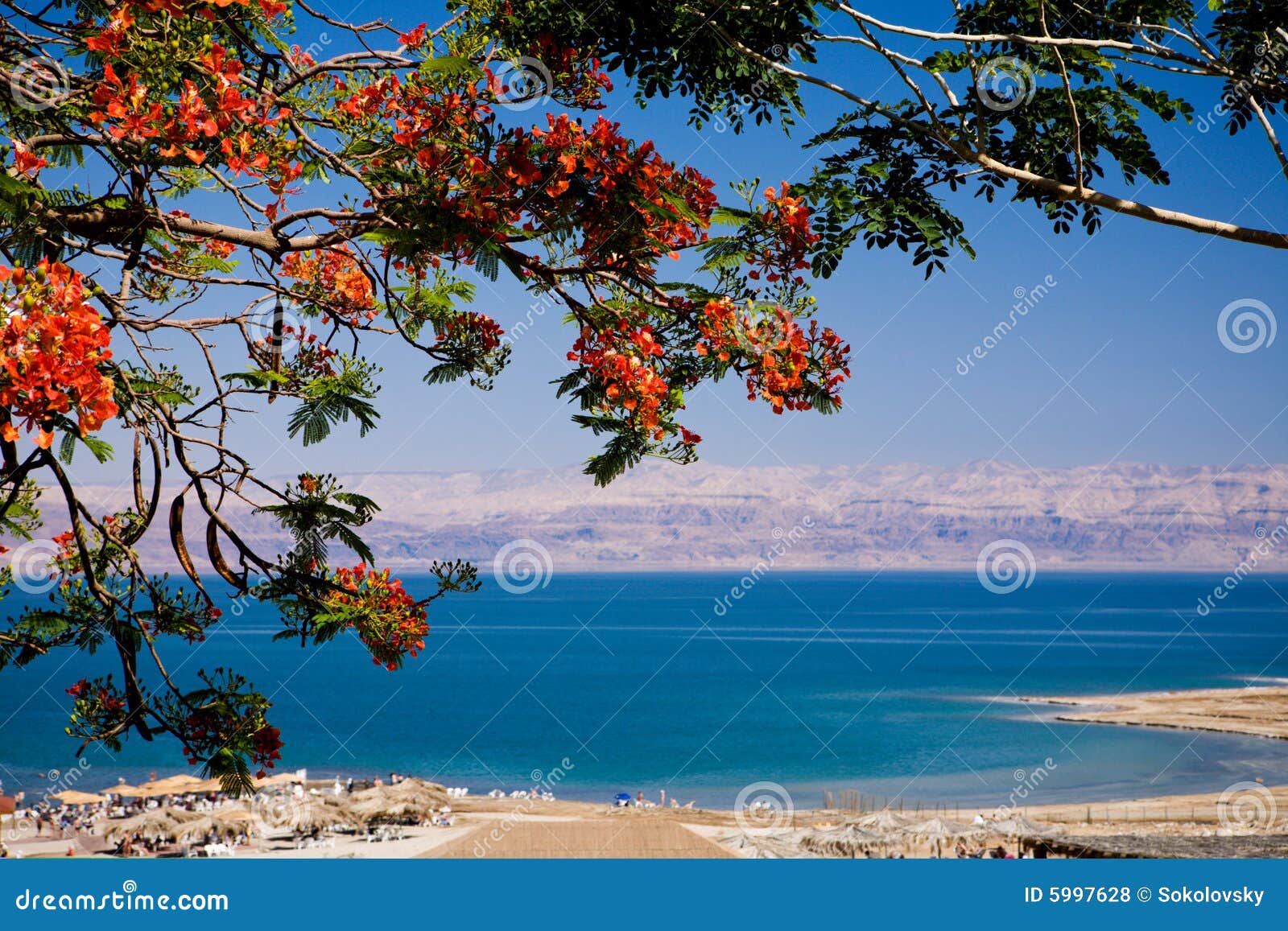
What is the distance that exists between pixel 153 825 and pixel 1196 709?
Result: 47.4m

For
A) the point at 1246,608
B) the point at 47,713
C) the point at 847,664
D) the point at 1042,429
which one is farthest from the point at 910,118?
the point at 1042,429

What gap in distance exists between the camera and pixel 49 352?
2.49m

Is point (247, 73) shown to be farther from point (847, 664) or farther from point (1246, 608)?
point (1246, 608)

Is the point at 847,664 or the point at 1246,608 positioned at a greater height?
the point at 1246,608

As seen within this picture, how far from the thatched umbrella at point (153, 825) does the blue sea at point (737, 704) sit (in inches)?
186

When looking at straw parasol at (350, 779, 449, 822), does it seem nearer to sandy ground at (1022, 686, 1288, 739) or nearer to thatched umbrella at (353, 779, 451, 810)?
thatched umbrella at (353, 779, 451, 810)

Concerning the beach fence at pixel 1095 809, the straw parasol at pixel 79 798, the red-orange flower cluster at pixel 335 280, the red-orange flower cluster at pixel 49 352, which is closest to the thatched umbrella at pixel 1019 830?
the beach fence at pixel 1095 809

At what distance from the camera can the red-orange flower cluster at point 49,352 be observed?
2.47 meters

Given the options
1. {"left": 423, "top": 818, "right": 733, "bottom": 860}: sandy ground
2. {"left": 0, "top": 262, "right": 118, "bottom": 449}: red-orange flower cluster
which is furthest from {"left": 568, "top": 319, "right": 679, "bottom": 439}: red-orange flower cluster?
{"left": 423, "top": 818, "right": 733, "bottom": 860}: sandy ground

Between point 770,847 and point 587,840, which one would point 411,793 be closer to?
point 587,840

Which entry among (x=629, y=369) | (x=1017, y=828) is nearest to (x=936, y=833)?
(x=1017, y=828)

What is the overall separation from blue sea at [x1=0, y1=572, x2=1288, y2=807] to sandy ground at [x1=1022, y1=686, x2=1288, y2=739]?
214cm

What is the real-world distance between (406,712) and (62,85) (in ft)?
200

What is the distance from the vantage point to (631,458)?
3.73 meters
